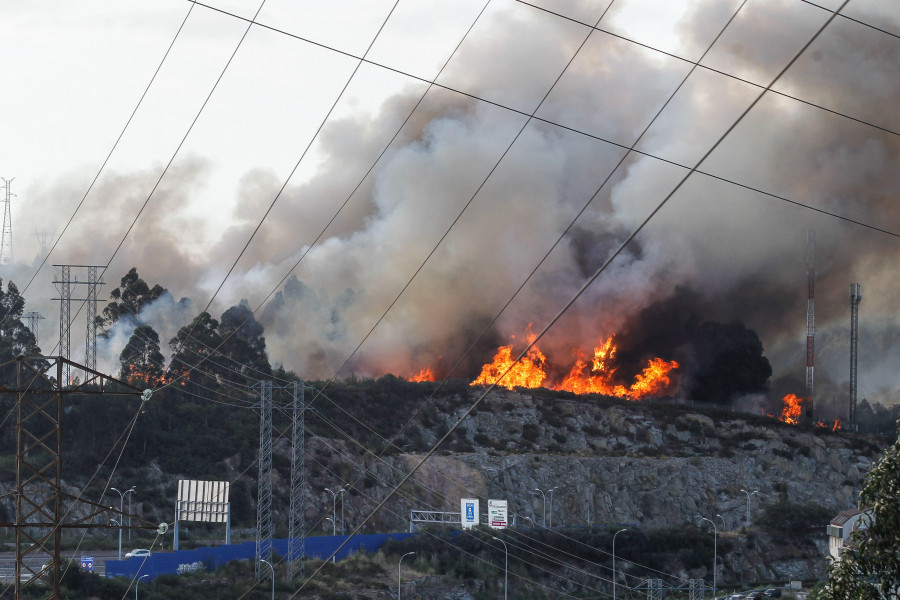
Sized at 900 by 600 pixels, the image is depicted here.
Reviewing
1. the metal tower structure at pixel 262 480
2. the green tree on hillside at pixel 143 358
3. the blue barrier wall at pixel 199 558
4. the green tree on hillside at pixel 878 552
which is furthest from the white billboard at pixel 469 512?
the green tree on hillside at pixel 878 552

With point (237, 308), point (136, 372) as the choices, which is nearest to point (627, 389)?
point (237, 308)

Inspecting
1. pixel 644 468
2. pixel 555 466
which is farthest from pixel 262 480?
pixel 644 468

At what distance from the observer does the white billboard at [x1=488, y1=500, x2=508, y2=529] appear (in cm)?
9956

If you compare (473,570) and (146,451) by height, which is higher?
(146,451)

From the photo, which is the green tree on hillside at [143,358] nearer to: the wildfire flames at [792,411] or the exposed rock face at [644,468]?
the exposed rock face at [644,468]

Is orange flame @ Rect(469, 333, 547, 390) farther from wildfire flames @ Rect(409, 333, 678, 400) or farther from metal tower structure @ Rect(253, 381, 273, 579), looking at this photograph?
metal tower structure @ Rect(253, 381, 273, 579)

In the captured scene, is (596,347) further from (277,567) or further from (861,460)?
(277,567)

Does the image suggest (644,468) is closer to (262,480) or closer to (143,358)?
(143,358)

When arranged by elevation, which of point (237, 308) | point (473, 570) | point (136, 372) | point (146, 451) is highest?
point (237, 308)

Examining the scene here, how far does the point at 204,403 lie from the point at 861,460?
88240mm

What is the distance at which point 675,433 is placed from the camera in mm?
160375

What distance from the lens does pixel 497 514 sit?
10062 cm

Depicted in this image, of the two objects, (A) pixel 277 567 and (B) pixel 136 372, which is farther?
(B) pixel 136 372

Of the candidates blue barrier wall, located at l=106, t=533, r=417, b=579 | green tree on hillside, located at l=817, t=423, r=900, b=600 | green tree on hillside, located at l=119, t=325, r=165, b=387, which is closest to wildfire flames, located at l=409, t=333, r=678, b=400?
green tree on hillside, located at l=119, t=325, r=165, b=387
